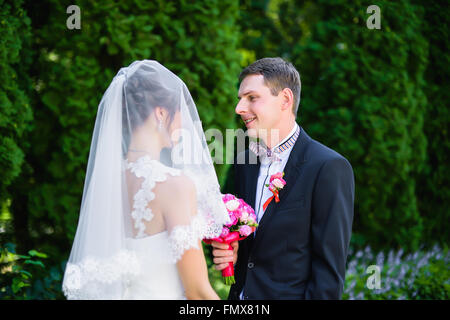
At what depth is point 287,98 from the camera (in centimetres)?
279

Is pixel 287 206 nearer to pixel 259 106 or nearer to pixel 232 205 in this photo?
pixel 232 205

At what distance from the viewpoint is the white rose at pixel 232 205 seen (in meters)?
2.38

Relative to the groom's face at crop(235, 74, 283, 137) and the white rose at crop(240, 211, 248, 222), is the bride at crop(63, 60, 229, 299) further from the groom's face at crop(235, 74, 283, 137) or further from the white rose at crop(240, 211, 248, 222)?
the groom's face at crop(235, 74, 283, 137)

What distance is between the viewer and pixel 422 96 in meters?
6.41

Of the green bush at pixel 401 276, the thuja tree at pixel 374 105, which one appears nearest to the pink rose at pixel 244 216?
the green bush at pixel 401 276

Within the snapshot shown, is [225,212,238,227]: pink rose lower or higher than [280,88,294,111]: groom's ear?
lower

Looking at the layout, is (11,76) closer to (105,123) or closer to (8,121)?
(8,121)

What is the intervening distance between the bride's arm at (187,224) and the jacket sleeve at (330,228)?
2.09 feet

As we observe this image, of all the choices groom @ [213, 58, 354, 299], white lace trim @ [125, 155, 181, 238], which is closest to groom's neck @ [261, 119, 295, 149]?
groom @ [213, 58, 354, 299]

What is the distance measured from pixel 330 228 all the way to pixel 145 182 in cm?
106

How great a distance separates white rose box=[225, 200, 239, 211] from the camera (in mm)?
2378

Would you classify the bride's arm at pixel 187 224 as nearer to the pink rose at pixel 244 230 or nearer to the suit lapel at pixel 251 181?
the pink rose at pixel 244 230

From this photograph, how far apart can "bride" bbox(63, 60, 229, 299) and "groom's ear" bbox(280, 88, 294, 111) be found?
2.34ft

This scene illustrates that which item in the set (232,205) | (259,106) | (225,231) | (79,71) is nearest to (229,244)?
(225,231)
